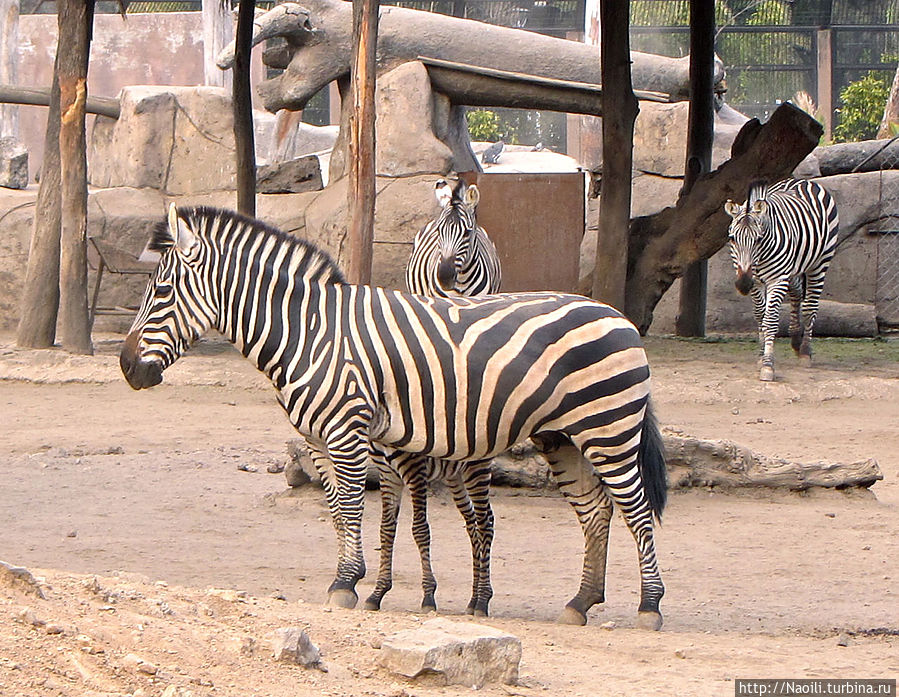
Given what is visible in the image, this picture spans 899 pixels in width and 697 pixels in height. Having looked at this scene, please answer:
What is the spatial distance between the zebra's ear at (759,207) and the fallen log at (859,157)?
4677 mm

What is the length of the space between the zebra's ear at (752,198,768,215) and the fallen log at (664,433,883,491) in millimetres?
4491

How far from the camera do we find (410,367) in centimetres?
525

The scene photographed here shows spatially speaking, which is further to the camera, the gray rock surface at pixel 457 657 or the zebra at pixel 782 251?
the zebra at pixel 782 251

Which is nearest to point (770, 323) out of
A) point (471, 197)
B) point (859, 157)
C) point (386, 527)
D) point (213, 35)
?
point (471, 197)

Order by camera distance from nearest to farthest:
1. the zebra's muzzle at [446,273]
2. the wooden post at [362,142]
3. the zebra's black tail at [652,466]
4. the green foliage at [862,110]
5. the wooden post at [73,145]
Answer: the zebra's black tail at [652,466] → the wooden post at [362,142] → the zebra's muzzle at [446,273] → the wooden post at [73,145] → the green foliage at [862,110]

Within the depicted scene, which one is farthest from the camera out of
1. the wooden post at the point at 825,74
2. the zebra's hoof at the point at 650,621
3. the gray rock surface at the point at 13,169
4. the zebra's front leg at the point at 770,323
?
the wooden post at the point at 825,74

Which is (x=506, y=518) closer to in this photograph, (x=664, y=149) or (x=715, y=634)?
(x=715, y=634)

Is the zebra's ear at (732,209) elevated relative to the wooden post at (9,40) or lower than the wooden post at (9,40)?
lower

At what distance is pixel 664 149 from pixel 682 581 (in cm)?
1121

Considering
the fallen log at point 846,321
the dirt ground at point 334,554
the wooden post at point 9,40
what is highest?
the wooden post at point 9,40

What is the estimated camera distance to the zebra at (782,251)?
11750mm

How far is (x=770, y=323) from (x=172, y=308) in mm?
7407

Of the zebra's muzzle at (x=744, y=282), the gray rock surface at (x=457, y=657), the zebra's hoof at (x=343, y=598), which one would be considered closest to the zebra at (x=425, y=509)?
the zebra's hoof at (x=343, y=598)

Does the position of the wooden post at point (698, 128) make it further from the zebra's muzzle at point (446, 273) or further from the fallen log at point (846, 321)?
the zebra's muzzle at point (446, 273)
